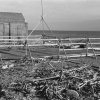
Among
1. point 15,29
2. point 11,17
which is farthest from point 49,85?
point 11,17

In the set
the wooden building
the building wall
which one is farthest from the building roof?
the building wall

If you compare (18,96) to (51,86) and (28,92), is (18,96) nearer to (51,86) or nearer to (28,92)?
(28,92)

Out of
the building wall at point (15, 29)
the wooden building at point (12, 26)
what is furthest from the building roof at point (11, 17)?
the building wall at point (15, 29)

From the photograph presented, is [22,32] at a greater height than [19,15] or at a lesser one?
lesser

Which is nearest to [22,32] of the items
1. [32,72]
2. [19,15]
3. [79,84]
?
[19,15]

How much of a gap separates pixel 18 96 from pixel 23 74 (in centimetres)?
216

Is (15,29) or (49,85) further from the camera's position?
(15,29)

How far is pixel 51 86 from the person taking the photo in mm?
7566

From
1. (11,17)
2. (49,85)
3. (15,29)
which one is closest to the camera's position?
(49,85)

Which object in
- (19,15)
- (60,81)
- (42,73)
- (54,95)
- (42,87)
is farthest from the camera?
(19,15)

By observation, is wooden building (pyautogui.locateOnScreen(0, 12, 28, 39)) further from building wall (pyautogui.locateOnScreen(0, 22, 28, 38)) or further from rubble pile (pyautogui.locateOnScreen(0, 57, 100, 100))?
rubble pile (pyautogui.locateOnScreen(0, 57, 100, 100))

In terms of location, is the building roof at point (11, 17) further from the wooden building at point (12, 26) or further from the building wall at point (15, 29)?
the building wall at point (15, 29)

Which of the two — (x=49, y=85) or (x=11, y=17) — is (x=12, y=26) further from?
(x=49, y=85)

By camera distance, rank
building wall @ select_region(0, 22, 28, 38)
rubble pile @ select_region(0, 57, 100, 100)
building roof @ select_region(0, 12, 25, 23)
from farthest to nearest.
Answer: building roof @ select_region(0, 12, 25, 23), building wall @ select_region(0, 22, 28, 38), rubble pile @ select_region(0, 57, 100, 100)
